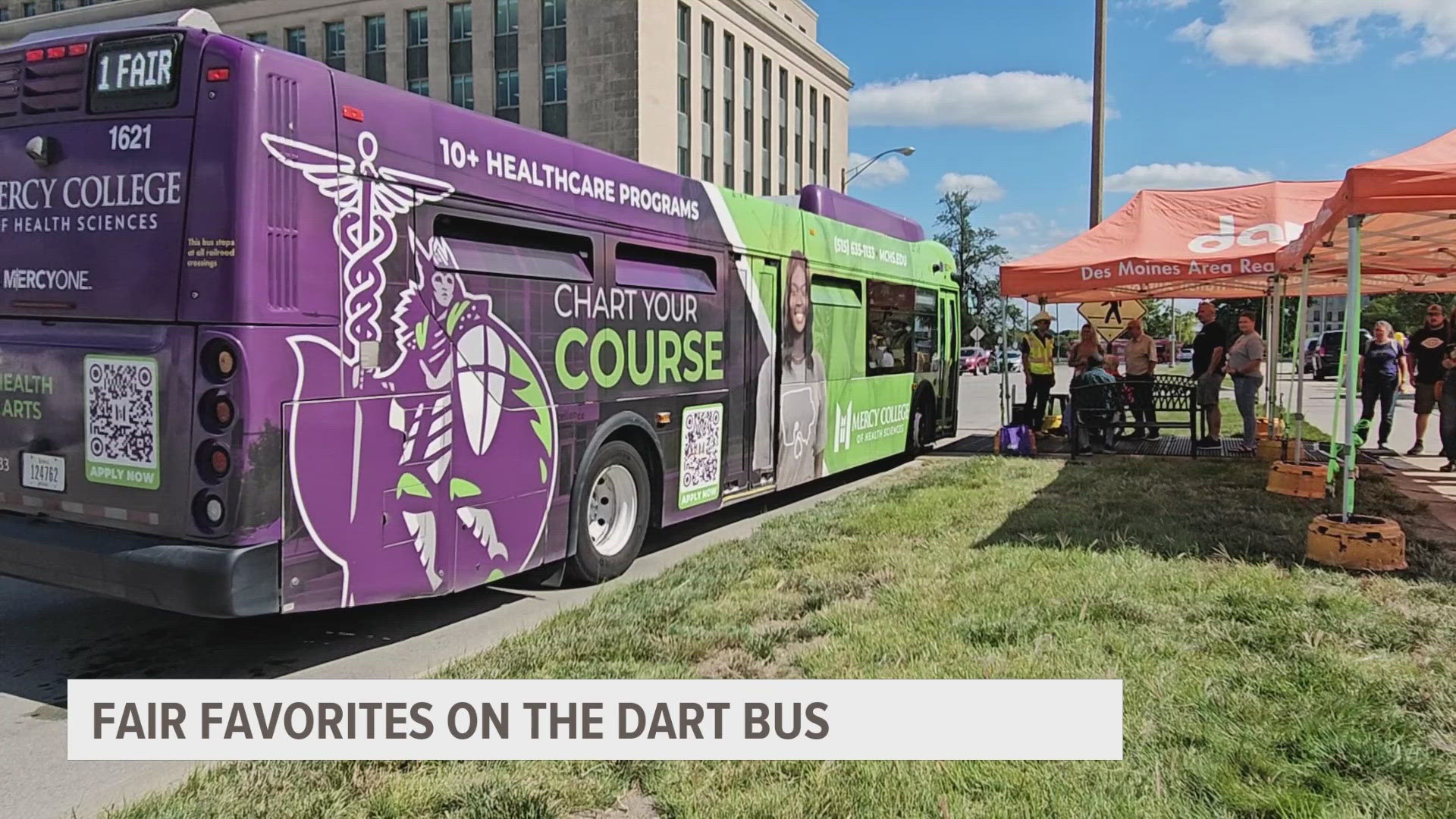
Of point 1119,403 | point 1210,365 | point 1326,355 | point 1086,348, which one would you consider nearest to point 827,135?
point 1326,355

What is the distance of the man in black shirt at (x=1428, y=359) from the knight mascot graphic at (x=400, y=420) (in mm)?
10784

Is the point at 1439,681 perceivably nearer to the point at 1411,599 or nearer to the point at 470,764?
the point at 1411,599

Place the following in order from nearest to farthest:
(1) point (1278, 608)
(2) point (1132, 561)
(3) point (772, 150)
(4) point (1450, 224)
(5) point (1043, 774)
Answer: (5) point (1043, 774), (1) point (1278, 608), (2) point (1132, 561), (4) point (1450, 224), (3) point (772, 150)

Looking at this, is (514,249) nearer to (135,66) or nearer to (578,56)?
(135,66)

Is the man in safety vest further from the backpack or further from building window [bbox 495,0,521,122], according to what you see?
building window [bbox 495,0,521,122]

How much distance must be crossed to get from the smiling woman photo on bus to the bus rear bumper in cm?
463


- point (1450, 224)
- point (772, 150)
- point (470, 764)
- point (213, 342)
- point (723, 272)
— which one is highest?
point (772, 150)

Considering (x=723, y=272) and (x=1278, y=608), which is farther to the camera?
(x=723, y=272)

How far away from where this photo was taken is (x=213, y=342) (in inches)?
156

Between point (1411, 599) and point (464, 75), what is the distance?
45.2 m

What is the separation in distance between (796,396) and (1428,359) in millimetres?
8155

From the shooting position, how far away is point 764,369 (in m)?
8.07

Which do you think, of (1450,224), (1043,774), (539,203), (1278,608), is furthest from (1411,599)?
(539,203)

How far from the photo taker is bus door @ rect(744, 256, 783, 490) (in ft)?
25.9
